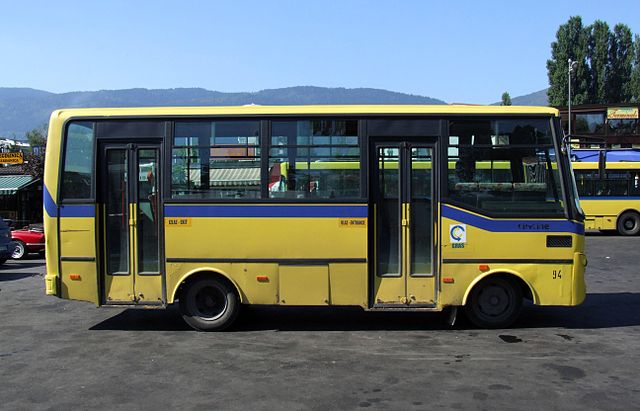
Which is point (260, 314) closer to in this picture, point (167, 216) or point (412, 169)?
point (167, 216)

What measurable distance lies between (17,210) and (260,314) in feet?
86.1

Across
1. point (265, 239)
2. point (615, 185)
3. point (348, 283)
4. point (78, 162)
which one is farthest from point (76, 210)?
point (615, 185)

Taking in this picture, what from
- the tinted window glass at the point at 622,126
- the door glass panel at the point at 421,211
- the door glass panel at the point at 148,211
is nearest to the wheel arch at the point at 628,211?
the door glass panel at the point at 421,211

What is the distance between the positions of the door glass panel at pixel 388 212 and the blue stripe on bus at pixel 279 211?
0.34 m

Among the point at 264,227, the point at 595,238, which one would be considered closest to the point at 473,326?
the point at 264,227

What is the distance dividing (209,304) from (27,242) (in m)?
14.5

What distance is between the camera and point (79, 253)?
8.38 metres

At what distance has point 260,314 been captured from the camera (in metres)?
9.65

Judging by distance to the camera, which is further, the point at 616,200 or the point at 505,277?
the point at 616,200

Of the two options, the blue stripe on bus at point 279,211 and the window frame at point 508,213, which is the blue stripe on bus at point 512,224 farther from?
the blue stripe on bus at point 279,211

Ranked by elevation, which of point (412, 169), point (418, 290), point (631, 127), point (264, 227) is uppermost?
point (631, 127)

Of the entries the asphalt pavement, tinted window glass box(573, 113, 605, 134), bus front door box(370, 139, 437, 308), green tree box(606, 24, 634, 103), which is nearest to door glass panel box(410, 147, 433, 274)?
bus front door box(370, 139, 437, 308)

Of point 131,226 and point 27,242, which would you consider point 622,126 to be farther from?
point 131,226

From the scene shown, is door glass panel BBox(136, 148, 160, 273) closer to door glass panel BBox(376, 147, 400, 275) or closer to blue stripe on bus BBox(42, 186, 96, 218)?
blue stripe on bus BBox(42, 186, 96, 218)
